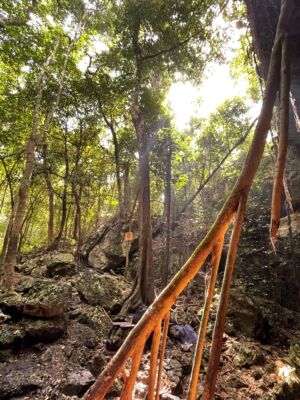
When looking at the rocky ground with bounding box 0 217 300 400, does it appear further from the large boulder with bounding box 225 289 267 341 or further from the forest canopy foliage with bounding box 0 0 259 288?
the forest canopy foliage with bounding box 0 0 259 288

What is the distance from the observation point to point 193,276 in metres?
1.00

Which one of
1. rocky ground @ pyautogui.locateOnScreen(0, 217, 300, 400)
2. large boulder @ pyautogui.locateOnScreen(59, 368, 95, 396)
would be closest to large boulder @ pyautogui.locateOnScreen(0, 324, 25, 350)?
rocky ground @ pyautogui.locateOnScreen(0, 217, 300, 400)

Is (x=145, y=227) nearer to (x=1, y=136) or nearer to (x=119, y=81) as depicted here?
(x=119, y=81)

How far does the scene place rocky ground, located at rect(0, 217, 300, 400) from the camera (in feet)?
10.7

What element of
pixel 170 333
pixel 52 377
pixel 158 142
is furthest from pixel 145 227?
pixel 158 142

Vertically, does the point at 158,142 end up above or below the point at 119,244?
above

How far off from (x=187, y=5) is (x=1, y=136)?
907 centimetres

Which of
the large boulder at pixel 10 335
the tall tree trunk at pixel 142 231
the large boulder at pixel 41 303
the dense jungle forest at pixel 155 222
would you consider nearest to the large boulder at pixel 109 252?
the dense jungle forest at pixel 155 222

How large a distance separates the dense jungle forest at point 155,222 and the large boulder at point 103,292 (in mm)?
41

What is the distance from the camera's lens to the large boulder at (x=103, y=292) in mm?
5977

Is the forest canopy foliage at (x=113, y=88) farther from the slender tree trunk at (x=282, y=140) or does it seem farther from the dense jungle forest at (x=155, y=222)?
the slender tree trunk at (x=282, y=140)

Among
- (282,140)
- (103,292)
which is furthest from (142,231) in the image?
A: (282,140)

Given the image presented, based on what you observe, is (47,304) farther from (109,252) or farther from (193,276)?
(109,252)

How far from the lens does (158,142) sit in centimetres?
1013
